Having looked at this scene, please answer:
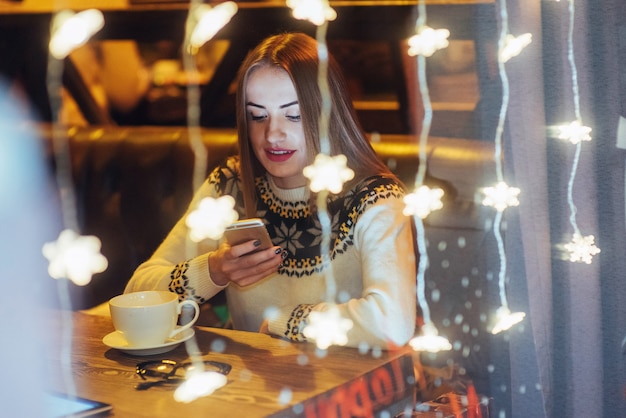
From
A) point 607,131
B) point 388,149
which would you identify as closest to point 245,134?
point 388,149

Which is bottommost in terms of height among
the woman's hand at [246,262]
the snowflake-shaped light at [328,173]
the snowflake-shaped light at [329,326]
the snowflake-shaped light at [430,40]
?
the snowflake-shaped light at [329,326]

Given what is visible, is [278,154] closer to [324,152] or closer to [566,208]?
[324,152]

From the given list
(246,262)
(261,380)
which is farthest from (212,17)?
(261,380)

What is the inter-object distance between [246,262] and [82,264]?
1.00 metres

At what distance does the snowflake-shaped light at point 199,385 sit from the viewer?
3.29 feet

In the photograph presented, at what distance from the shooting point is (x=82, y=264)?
227 cm

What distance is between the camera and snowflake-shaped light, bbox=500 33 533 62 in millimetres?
1354

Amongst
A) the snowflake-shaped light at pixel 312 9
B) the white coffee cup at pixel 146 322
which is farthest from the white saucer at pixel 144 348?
the snowflake-shaped light at pixel 312 9

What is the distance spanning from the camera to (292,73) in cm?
154

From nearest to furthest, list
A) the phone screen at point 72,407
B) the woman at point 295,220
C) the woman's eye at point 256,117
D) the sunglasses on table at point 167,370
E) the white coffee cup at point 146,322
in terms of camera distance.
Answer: the phone screen at point 72,407, the sunglasses on table at point 167,370, the white coffee cup at point 146,322, the woman at point 295,220, the woman's eye at point 256,117

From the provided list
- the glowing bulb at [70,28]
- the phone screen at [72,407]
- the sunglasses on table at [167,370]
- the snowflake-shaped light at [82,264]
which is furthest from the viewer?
the glowing bulb at [70,28]

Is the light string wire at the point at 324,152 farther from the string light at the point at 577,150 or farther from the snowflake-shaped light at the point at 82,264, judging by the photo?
→ the snowflake-shaped light at the point at 82,264

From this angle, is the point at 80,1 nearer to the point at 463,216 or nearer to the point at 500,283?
the point at 463,216

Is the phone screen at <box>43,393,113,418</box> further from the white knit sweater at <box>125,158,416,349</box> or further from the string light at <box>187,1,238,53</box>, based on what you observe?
the string light at <box>187,1,238,53</box>
